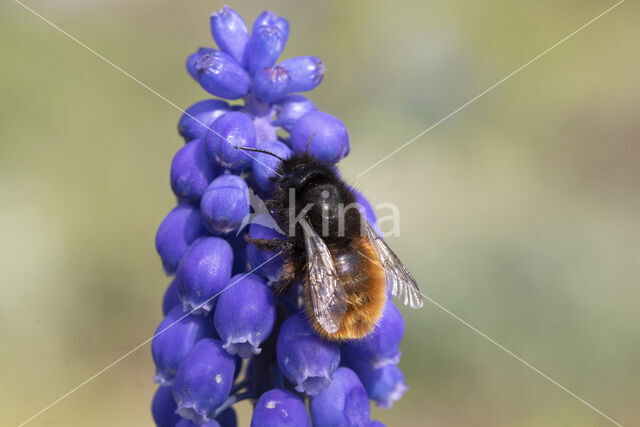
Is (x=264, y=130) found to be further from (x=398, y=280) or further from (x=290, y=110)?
(x=398, y=280)

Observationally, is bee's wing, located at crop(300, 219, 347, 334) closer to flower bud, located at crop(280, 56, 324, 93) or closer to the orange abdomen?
the orange abdomen

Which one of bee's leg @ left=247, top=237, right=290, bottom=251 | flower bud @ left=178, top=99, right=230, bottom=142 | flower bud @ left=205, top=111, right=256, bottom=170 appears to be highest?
flower bud @ left=178, top=99, right=230, bottom=142

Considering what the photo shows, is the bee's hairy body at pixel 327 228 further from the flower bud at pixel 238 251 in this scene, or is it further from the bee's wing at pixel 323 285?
the flower bud at pixel 238 251

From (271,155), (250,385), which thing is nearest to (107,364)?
(250,385)

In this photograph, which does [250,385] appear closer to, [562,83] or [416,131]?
[416,131]

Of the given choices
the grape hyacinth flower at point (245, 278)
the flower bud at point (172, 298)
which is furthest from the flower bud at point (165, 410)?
the flower bud at point (172, 298)

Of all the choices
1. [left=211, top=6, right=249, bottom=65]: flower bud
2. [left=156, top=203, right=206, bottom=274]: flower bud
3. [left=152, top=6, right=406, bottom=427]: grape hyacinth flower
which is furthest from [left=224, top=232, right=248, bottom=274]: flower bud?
[left=211, top=6, right=249, bottom=65]: flower bud
